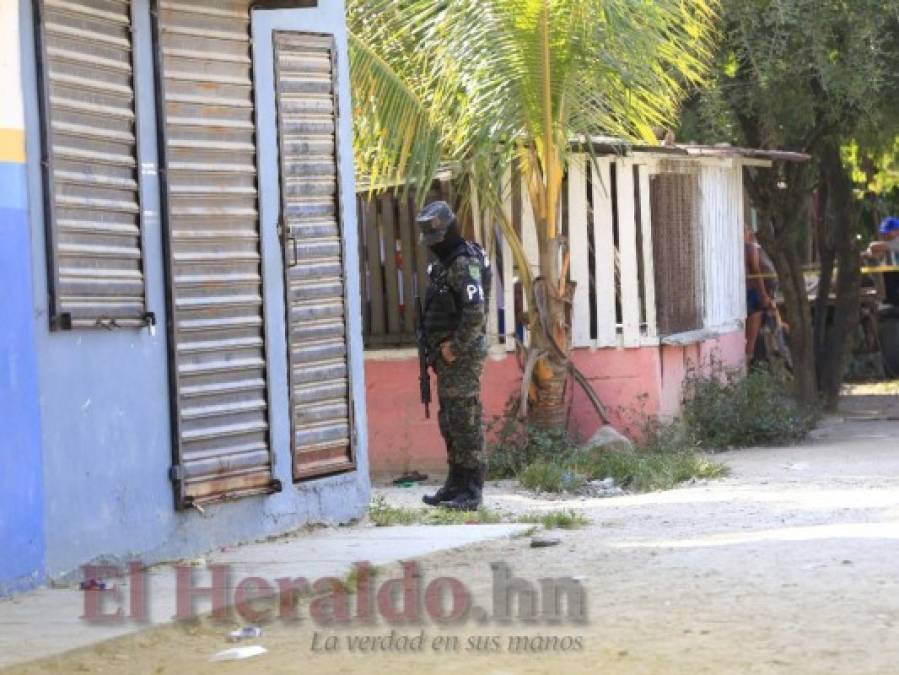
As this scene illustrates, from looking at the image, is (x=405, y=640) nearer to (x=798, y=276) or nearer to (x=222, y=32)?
(x=222, y=32)

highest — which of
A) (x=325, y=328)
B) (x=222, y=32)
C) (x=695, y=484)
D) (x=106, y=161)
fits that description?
(x=222, y=32)

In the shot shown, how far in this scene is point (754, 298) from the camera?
60.8ft

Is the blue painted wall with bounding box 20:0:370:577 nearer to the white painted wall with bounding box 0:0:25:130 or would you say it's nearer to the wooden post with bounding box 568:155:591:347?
the white painted wall with bounding box 0:0:25:130

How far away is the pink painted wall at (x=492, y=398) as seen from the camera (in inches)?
556

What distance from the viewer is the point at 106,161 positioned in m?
7.62

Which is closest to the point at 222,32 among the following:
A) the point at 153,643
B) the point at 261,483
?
the point at 261,483

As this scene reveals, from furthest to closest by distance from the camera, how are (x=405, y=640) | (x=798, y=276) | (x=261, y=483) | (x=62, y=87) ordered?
(x=798, y=276)
(x=261, y=483)
(x=62, y=87)
(x=405, y=640)

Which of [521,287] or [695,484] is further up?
[521,287]

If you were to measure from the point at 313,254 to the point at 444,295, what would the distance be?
3.56ft

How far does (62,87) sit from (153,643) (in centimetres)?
259

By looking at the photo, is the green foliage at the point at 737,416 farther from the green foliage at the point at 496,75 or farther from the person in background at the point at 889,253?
the person in background at the point at 889,253

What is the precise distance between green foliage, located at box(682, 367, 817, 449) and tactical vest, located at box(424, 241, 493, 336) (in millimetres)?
4958

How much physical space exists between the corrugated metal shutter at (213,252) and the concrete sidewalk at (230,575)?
40cm

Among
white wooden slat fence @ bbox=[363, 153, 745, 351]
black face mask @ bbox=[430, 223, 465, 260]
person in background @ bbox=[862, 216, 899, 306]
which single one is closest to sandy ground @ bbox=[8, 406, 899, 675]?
black face mask @ bbox=[430, 223, 465, 260]
